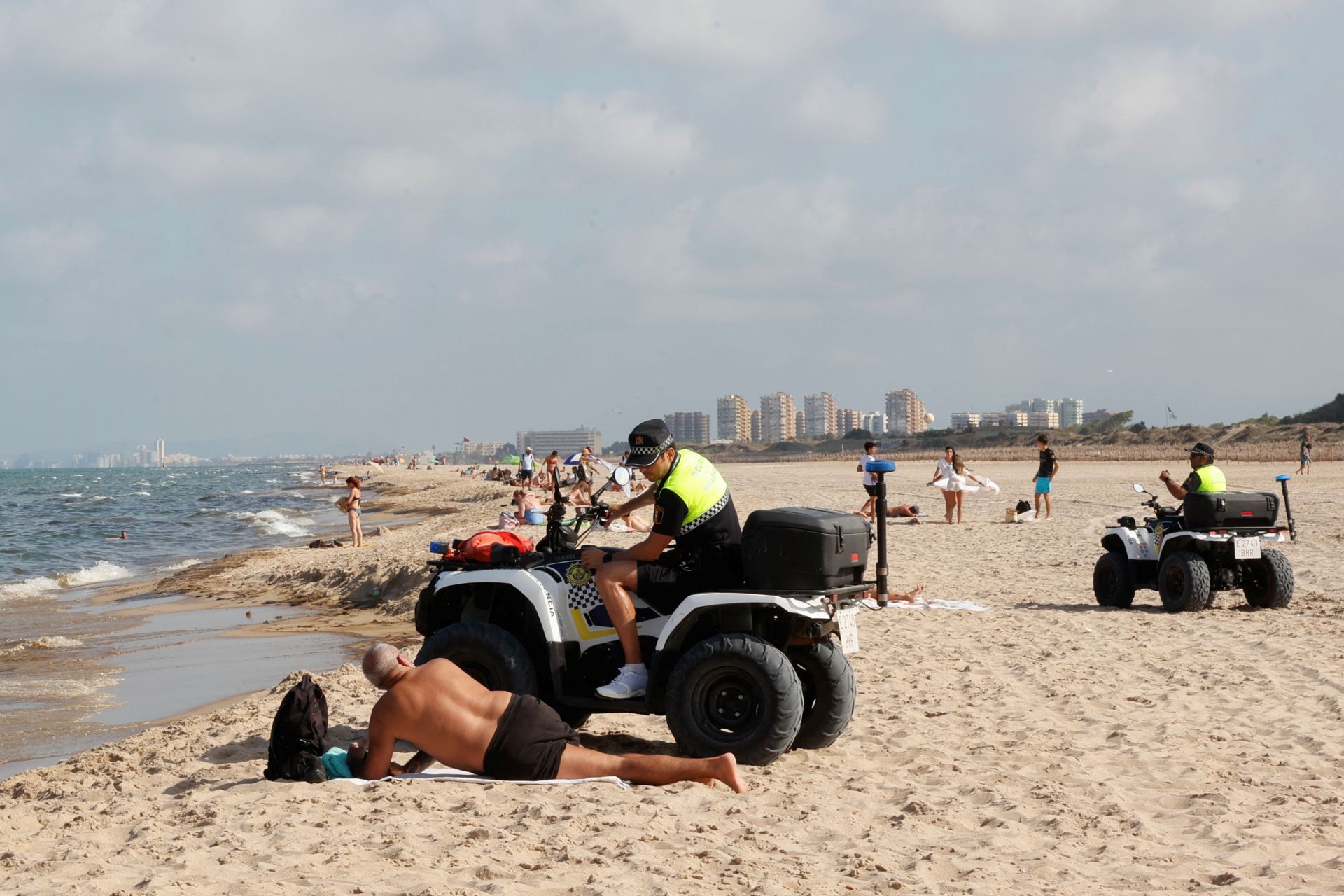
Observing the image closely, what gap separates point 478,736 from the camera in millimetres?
5453

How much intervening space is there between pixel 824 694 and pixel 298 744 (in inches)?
109

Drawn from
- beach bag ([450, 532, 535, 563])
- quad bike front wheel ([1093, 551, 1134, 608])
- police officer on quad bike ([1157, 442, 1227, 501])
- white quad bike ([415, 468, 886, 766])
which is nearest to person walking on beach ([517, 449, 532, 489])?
quad bike front wheel ([1093, 551, 1134, 608])

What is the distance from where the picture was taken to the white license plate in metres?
6.02

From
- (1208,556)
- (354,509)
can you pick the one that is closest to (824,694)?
(1208,556)

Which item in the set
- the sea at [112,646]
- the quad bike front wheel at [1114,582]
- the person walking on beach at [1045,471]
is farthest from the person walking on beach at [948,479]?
the sea at [112,646]

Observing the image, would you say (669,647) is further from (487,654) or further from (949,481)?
(949,481)

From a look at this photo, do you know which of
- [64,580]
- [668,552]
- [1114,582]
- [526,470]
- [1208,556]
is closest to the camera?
[668,552]

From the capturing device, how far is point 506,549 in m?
6.54

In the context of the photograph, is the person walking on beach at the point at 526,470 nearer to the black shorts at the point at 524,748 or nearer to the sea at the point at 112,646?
the sea at the point at 112,646

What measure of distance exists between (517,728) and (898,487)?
3213cm

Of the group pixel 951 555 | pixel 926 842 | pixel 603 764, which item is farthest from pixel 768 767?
pixel 951 555

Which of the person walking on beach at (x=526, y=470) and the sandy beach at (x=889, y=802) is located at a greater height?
the person walking on beach at (x=526, y=470)

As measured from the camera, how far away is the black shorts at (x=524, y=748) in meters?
5.44

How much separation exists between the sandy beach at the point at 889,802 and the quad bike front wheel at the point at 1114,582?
49.6 inches
